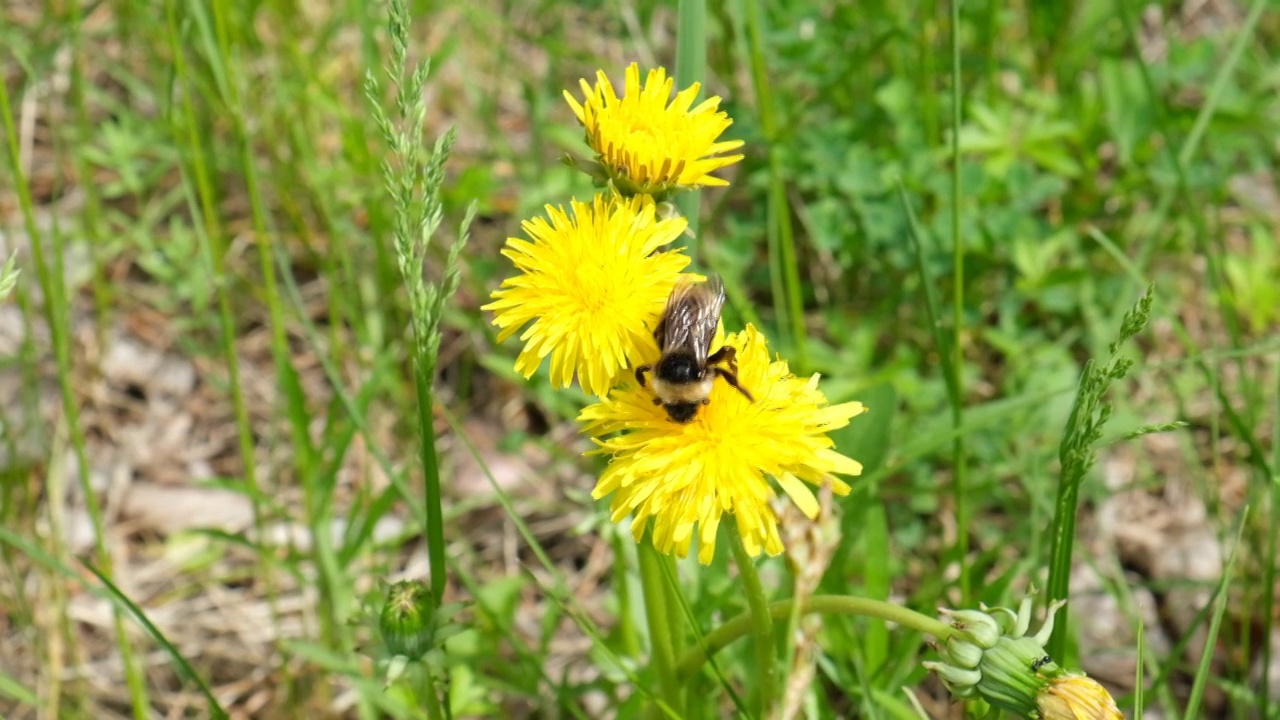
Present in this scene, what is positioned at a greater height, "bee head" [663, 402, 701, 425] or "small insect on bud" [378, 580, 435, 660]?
"bee head" [663, 402, 701, 425]

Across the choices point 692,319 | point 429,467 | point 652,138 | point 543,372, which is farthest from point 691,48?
point 543,372

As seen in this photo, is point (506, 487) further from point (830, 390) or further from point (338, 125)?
point (338, 125)

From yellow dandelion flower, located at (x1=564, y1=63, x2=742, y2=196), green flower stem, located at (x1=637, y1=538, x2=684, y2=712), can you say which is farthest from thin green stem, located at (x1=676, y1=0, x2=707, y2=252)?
green flower stem, located at (x1=637, y1=538, x2=684, y2=712)

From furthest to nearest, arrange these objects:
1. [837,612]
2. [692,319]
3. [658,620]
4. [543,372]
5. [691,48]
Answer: [543,372] < [691,48] < [658,620] < [692,319] < [837,612]

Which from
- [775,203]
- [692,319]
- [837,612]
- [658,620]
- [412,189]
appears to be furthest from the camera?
[775,203]

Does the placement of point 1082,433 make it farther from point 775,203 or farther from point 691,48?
point 775,203

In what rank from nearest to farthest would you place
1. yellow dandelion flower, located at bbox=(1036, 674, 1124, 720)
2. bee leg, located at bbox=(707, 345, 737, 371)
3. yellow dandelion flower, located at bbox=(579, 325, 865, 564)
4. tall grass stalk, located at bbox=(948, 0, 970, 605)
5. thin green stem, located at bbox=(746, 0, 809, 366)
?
yellow dandelion flower, located at bbox=(1036, 674, 1124, 720), yellow dandelion flower, located at bbox=(579, 325, 865, 564), bee leg, located at bbox=(707, 345, 737, 371), tall grass stalk, located at bbox=(948, 0, 970, 605), thin green stem, located at bbox=(746, 0, 809, 366)

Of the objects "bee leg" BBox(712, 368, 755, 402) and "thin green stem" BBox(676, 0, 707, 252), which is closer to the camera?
"bee leg" BBox(712, 368, 755, 402)

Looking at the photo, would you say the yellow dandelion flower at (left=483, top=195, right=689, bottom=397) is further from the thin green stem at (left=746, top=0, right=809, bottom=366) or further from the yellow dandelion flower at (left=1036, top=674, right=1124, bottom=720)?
the thin green stem at (left=746, top=0, right=809, bottom=366)
